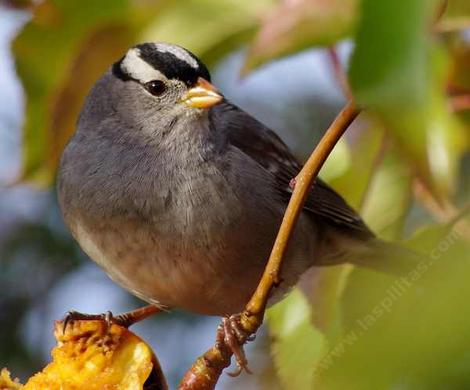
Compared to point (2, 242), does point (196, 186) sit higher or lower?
higher

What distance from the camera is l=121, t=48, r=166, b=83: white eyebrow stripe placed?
248cm

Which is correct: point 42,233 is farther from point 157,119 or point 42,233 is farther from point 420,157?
point 420,157

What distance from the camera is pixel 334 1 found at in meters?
1.43

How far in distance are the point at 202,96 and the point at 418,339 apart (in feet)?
5.94

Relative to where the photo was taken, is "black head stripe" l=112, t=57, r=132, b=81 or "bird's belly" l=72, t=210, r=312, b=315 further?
"black head stripe" l=112, t=57, r=132, b=81

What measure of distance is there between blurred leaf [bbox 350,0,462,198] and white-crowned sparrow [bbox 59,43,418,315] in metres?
1.48

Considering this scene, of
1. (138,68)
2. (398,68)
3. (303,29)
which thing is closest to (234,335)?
(303,29)

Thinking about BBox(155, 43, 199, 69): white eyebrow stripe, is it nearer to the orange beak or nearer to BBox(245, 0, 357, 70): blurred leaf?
the orange beak

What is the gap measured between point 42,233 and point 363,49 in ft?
10.9

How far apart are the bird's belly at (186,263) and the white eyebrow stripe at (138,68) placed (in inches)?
20.1

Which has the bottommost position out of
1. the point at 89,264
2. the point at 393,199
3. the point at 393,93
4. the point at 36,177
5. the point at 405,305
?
the point at 89,264

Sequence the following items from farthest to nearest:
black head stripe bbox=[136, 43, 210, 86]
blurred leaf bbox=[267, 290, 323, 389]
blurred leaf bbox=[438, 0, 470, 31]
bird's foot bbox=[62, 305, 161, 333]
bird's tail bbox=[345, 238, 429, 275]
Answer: black head stripe bbox=[136, 43, 210, 86] < bird's foot bbox=[62, 305, 161, 333] < blurred leaf bbox=[267, 290, 323, 389] < blurred leaf bbox=[438, 0, 470, 31] < bird's tail bbox=[345, 238, 429, 275]

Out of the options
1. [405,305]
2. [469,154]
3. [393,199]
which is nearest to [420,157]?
[405,305]

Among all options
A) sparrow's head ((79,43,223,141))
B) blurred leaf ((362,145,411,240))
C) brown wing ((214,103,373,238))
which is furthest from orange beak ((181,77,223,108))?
A: blurred leaf ((362,145,411,240))
